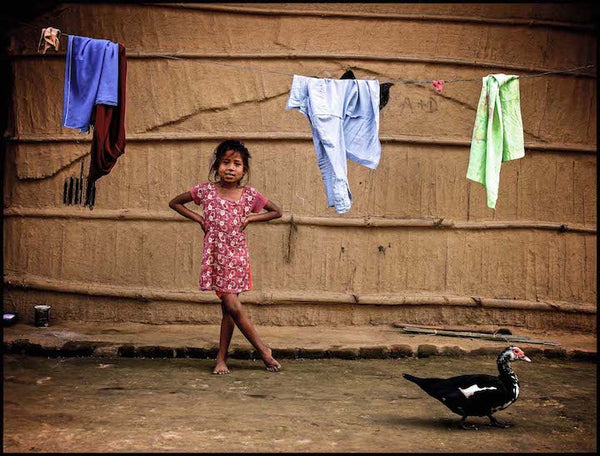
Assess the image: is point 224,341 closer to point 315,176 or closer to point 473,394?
point 315,176

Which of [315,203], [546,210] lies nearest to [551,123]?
[546,210]

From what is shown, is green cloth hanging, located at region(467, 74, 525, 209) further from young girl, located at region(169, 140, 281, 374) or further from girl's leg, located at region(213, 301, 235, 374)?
girl's leg, located at region(213, 301, 235, 374)

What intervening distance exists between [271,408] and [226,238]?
1397 mm

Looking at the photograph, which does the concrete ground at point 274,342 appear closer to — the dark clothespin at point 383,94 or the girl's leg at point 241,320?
the girl's leg at point 241,320

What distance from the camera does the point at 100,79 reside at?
5.27 metres

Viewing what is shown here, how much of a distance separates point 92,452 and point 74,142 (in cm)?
395

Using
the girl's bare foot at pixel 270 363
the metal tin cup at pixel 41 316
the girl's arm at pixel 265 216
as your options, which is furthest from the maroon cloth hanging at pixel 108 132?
the metal tin cup at pixel 41 316

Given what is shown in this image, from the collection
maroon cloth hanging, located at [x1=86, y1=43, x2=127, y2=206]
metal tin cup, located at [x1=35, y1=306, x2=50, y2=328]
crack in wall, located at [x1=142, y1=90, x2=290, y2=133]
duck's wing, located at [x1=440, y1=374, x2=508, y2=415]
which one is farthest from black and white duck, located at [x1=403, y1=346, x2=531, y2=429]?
metal tin cup, located at [x1=35, y1=306, x2=50, y2=328]

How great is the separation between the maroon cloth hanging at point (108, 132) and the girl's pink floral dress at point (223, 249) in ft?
2.39

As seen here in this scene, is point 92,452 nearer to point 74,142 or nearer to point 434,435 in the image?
point 434,435

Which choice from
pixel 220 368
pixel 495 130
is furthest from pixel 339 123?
pixel 220 368

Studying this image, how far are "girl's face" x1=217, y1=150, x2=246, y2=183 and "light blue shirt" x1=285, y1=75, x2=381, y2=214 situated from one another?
22.9 inches

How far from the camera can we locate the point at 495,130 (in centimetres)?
573

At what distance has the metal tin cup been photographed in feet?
22.1
